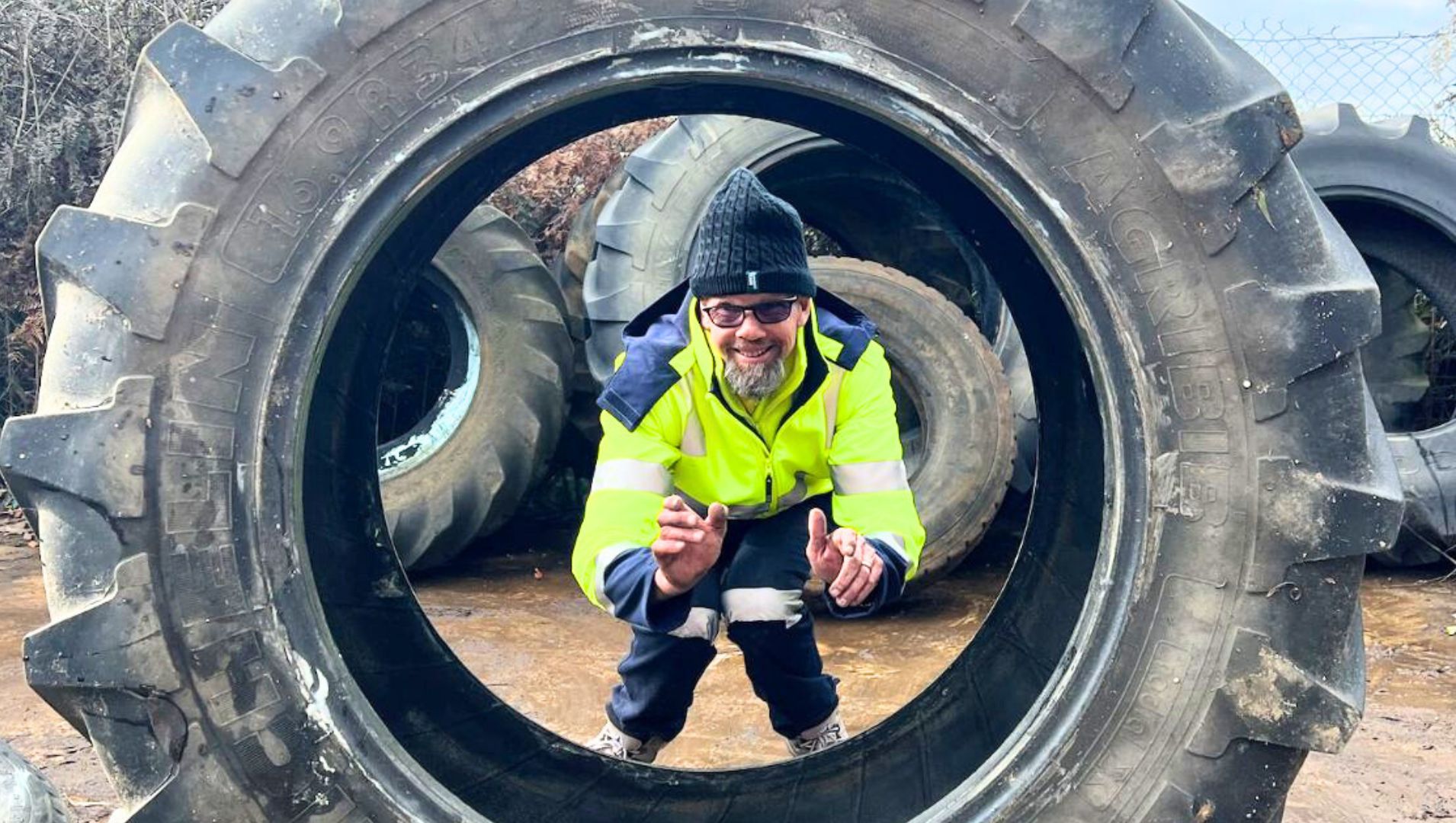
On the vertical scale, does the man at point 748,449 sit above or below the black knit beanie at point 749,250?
below

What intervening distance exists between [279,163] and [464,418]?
3.94 metres

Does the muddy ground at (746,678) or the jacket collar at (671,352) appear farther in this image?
the muddy ground at (746,678)

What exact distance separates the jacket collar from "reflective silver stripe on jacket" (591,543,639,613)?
0.84 ft

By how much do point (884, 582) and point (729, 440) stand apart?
54 cm

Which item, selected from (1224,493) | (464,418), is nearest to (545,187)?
(464,418)

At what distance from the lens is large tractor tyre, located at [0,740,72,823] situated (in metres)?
2.17

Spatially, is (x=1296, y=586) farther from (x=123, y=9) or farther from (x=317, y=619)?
(x=123, y=9)

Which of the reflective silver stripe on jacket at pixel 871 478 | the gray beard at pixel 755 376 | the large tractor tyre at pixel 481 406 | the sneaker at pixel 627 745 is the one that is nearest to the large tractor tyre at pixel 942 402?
the large tractor tyre at pixel 481 406

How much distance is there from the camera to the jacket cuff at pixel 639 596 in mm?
2281

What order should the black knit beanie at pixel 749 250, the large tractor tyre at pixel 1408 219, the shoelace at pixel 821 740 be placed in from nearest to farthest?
the black knit beanie at pixel 749 250, the shoelace at pixel 821 740, the large tractor tyre at pixel 1408 219

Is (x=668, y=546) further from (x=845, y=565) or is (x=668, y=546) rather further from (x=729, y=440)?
(x=729, y=440)

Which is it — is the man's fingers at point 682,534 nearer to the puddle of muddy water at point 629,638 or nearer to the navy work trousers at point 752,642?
the navy work trousers at point 752,642

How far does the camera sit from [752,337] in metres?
2.46

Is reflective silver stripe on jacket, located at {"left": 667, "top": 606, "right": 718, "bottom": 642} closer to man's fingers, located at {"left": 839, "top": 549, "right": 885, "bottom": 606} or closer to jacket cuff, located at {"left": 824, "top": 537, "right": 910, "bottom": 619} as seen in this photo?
jacket cuff, located at {"left": 824, "top": 537, "right": 910, "bottom": 619}
